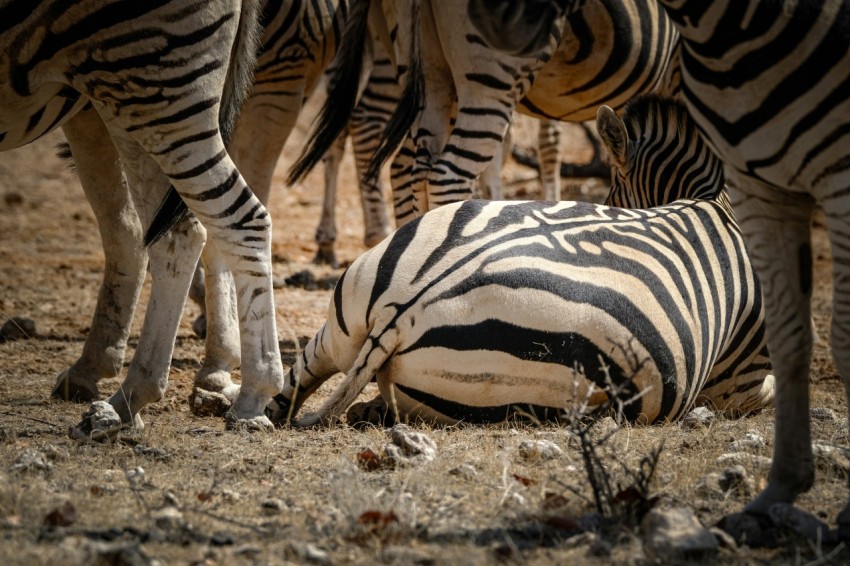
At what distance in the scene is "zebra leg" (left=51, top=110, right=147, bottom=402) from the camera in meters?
5.22

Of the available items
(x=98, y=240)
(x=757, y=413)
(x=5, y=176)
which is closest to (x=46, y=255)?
(x=98, y=240)

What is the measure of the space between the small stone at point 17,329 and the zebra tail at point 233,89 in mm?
2310

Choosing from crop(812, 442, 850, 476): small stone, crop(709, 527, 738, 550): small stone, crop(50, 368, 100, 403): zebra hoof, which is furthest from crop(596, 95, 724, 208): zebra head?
crop(50, 368, 100, 403): zebra hoof

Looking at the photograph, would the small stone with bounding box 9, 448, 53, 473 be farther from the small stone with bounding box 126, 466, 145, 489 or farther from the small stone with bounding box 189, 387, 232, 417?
the small stone with bounding box 189, 387, 232, 417

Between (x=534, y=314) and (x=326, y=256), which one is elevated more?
→ (x=534, y=314)

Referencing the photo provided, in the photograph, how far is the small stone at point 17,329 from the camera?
650 centimetres

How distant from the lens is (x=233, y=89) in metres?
4.84

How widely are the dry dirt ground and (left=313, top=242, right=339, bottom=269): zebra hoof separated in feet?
15.8

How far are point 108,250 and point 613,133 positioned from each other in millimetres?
2956

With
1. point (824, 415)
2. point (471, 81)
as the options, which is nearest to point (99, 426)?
point (824, 415)

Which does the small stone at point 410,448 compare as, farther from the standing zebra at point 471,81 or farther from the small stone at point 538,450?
the standing zebra at point 471,81

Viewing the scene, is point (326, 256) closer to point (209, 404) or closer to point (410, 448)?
point (209, 404)

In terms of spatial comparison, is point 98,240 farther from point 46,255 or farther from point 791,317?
point 791,317

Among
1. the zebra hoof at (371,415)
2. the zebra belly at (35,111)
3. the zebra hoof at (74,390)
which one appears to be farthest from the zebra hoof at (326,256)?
the zebra hoof at (371,415)
